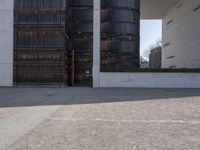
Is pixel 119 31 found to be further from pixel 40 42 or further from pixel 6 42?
pixel 6 42

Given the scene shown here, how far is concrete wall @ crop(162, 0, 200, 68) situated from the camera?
42500 mm

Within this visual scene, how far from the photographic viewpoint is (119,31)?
3978cm

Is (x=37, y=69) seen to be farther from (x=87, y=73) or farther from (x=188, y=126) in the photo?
(x=188, y=126)

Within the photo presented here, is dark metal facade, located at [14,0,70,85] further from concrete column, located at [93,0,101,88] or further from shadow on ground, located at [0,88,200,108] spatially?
shadow on ground, located at [0,88,200,108]

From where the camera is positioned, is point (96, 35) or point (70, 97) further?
point (96, 35)

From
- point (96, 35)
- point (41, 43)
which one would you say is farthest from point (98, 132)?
point (41, 43)

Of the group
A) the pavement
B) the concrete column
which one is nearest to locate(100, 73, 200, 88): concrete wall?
the concrete column

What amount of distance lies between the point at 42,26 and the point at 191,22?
21.4 m

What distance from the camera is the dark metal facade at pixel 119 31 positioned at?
39.5 metres

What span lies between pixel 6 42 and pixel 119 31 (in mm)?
13489

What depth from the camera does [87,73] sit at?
39188mm

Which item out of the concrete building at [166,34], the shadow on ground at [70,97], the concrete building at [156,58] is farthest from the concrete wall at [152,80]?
the concrete building at [156,58]

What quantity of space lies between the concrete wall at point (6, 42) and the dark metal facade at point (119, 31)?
11001 mm

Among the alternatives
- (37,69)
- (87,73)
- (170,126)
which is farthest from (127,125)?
(87,73)
